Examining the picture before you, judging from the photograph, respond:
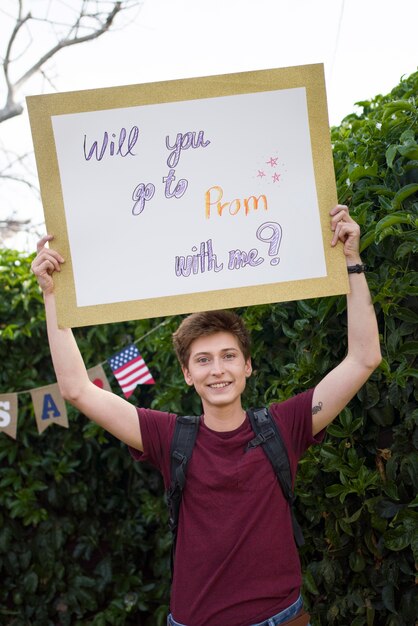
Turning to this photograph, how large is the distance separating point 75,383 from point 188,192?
649 mm

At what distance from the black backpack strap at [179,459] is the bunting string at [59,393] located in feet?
5.41

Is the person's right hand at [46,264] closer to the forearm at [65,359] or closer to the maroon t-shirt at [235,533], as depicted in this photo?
the forearm at [65,359]

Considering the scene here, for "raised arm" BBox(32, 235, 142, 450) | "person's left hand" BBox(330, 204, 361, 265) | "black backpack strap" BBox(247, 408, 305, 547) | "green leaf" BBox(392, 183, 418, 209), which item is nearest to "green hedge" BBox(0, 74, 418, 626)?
"green leaf" BBox(392, 183, 418, 209)

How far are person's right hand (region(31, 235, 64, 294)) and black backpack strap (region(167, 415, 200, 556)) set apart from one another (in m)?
0.56

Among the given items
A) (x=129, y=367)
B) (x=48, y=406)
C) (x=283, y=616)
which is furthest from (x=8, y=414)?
(x=283, y=616)

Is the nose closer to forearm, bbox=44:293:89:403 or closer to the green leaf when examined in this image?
forearm, bbox=44:293:89:403

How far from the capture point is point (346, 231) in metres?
2.06

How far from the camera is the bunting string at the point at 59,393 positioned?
3.86 metres

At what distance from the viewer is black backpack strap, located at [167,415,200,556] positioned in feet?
6.71

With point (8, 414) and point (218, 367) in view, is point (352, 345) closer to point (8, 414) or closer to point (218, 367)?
point (218, 367)

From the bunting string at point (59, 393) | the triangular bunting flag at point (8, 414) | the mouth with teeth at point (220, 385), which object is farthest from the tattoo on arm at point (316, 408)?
the triangular bunting flag at point (8, 414)

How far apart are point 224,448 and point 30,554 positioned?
2.76 metres

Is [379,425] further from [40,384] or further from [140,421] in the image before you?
[40,384]

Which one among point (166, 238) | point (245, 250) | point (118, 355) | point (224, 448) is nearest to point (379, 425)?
point (224, 448)
